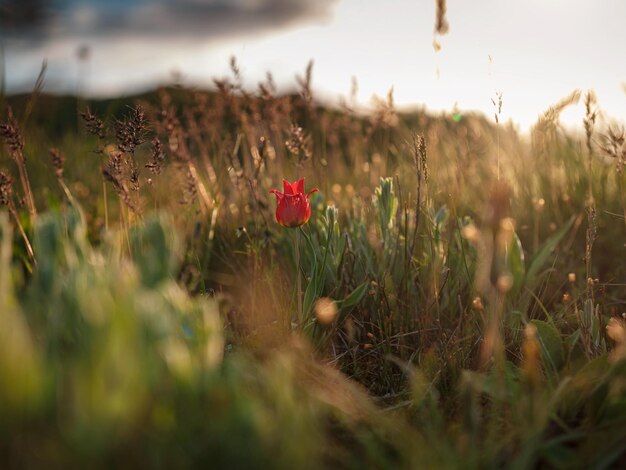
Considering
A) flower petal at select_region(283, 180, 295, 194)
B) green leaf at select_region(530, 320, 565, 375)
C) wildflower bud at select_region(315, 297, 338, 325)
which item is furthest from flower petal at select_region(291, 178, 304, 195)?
green leaf at select_region(530, 320, 565, 375)

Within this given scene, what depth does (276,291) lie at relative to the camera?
8.11 ft

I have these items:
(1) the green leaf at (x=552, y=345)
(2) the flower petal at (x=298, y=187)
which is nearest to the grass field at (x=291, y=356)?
(1) the green leaf at (x=552, y=345)

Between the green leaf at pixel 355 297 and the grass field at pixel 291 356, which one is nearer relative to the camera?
the grass field at pixel 291 356

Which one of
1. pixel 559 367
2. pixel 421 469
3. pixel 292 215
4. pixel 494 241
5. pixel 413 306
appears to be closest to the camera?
pixel 421 469

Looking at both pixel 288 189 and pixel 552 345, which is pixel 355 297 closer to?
pixel 288 189

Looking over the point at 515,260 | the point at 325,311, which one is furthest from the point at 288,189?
the point at 515,260

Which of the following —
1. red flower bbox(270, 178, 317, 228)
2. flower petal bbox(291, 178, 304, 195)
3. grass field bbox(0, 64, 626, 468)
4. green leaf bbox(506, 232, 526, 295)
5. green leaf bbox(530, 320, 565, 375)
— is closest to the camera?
grass field bbox(0, 64, 626, 468)

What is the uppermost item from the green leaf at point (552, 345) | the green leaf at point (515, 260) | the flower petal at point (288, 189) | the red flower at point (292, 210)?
the flower petal at point (288, 189)

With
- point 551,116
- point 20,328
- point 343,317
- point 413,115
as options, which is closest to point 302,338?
point 343,317

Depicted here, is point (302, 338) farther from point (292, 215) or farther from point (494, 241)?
point (494, 241)

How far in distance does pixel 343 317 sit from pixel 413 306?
248mm

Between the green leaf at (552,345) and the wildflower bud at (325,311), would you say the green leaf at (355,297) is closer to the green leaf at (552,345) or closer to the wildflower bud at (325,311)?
the wildflower bud at (325,311)

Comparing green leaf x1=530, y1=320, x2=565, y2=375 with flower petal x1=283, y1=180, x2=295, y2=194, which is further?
flower petal x1=283, y1=180, x2=295, y2=194

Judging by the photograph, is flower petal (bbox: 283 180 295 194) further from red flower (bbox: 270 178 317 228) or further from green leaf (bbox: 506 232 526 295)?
green leaf (bbox: 506 232 526 295)
